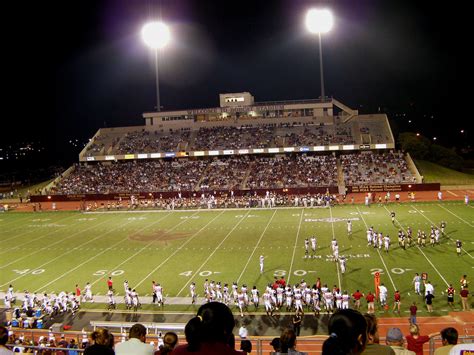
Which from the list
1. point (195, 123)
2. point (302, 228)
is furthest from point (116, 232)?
point (195, 123)

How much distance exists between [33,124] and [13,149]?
544cm

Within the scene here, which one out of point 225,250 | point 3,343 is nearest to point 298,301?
point 225,250

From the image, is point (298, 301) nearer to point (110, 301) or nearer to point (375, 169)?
point (110, 301)

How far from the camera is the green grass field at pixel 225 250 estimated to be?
19.8 m

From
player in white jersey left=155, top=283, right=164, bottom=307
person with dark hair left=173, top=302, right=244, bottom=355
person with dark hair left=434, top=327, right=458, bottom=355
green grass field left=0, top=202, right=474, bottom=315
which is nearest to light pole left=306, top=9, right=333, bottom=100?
green grass field left=0, top=202, right=474, bottom=315

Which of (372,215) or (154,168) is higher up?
(154,168)

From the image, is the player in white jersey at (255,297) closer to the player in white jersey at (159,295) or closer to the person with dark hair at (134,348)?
the player in white jersey at (159,295)

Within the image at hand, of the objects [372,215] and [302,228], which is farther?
A: [372,215]

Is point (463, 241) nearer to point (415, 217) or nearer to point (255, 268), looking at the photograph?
point (415, 217)

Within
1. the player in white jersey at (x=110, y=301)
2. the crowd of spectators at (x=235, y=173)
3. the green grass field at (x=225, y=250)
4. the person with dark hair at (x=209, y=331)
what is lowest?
the player in white jersey at (x=110, y=301)

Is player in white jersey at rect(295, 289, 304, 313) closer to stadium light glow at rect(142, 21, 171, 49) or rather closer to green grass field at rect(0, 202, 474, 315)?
green grass field at rect(0, 202, 474, 315)

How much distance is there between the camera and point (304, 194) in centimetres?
4200

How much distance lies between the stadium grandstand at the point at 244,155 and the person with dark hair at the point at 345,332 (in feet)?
130

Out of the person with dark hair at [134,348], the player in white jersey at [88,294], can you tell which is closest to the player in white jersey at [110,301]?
the player in white jersey at [88,294]
